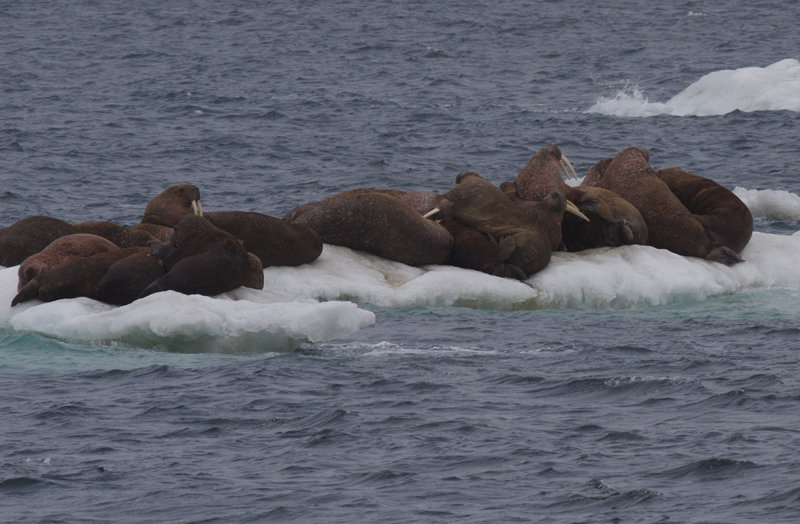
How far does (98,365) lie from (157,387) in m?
1.07

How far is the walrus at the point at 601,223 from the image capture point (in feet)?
73.2

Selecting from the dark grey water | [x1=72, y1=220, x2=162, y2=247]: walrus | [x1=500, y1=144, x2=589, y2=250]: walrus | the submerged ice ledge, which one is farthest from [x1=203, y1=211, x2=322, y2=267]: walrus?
[x1=500, y1=144, x2=589, y2=250]: walrus

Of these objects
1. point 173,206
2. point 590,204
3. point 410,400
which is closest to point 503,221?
point 590,204

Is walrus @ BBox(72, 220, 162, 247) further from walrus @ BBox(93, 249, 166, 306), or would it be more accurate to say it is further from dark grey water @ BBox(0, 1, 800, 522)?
dark grey water @ BBox(0, 1, 800, 522)

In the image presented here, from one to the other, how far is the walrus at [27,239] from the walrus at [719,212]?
9.37 m

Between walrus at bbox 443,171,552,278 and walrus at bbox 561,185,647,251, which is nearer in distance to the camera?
walrus at bbox 443,171,552,278

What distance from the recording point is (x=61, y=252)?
19484 millimetres

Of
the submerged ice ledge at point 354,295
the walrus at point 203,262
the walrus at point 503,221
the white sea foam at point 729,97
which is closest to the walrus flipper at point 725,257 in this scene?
the submerged ice ledge at point 354,295

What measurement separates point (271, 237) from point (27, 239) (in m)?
3.36

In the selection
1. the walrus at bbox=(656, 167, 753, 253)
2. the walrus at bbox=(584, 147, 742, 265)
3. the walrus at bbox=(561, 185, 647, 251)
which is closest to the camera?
the walrus at bbox=(561, 185, 647, 251)

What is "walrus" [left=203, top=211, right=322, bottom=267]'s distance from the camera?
20.3 m

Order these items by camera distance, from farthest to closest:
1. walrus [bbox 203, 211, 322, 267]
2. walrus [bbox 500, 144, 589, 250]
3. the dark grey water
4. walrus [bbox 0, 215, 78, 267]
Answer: walrus [bbox 500, 144, 589, 250] → walrus [bbox 0, 215, 78, 267] → walrus [bbox 203, 211, 322, 267] → the dark grey water

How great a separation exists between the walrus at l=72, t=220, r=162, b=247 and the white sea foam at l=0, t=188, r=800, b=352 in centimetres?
162

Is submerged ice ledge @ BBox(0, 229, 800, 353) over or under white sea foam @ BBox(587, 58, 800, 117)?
over
